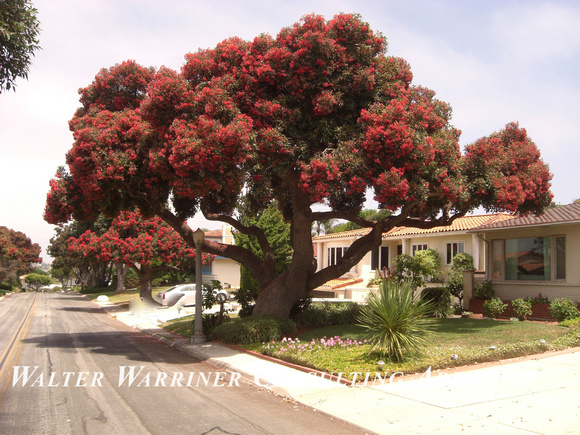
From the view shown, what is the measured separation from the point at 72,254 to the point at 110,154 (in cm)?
2429

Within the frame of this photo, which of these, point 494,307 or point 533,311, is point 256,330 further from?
point 533,311

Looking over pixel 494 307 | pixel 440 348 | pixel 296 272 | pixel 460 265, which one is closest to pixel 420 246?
pixel 460 265

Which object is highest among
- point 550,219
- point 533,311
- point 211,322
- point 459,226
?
point 459,226

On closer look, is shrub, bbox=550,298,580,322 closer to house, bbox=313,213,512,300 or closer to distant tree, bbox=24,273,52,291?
house, bbox=313,213,512,300

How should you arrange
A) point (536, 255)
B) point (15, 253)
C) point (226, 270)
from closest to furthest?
point (536, 255) → point (226, 270) → point (15, 253)

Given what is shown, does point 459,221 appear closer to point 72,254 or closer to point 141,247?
point 141,247

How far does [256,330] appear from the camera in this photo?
45.0ft

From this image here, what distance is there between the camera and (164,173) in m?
13.4

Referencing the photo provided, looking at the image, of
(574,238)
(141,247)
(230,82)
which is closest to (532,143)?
(574,238)

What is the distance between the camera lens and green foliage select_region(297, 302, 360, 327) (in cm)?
1636

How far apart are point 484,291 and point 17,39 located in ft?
57.4

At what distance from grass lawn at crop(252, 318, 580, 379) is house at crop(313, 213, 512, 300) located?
30.2 ft

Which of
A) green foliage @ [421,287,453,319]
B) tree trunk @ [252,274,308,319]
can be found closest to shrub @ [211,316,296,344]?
tree trunk @ [252,274,308,319]

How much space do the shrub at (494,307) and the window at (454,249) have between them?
8199 mm
